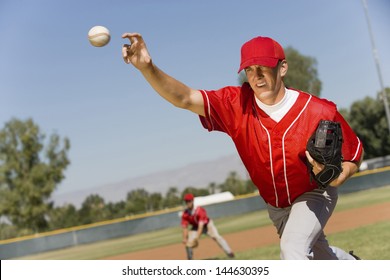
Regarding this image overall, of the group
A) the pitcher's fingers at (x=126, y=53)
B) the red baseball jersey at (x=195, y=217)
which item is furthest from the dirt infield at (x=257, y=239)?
the pitcher's fingers at (x=126, y=53)

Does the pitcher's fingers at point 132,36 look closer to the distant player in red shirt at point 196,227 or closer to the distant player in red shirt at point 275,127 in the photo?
the distant player in red shirt at point 275,127

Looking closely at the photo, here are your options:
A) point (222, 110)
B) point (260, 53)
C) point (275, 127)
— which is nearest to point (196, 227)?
point (222, 110)

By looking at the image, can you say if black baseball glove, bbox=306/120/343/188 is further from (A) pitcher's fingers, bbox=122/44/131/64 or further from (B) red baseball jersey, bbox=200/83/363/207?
(A) pitcher's fingers, bbox=122/44/131/64

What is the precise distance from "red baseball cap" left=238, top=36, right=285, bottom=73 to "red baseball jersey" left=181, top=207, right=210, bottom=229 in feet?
20.8

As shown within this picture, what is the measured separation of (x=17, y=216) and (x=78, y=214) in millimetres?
3720

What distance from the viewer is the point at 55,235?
20.3 m

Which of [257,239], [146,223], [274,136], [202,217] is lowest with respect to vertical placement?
[257,239]

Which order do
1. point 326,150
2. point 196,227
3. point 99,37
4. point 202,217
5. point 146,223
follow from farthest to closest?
point 146,223 < point 196,227 < point 202,217 < point 99,37 < point 326,150

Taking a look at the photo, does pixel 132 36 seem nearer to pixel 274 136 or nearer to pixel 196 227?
pixel 274 136

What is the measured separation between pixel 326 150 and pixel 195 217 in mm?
6683

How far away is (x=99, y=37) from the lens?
11.4 ft

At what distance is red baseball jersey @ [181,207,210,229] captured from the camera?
9.48 m

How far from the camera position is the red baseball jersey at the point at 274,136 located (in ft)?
10.6

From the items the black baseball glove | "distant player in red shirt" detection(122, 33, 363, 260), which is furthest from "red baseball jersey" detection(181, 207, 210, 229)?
the black baseball glove
